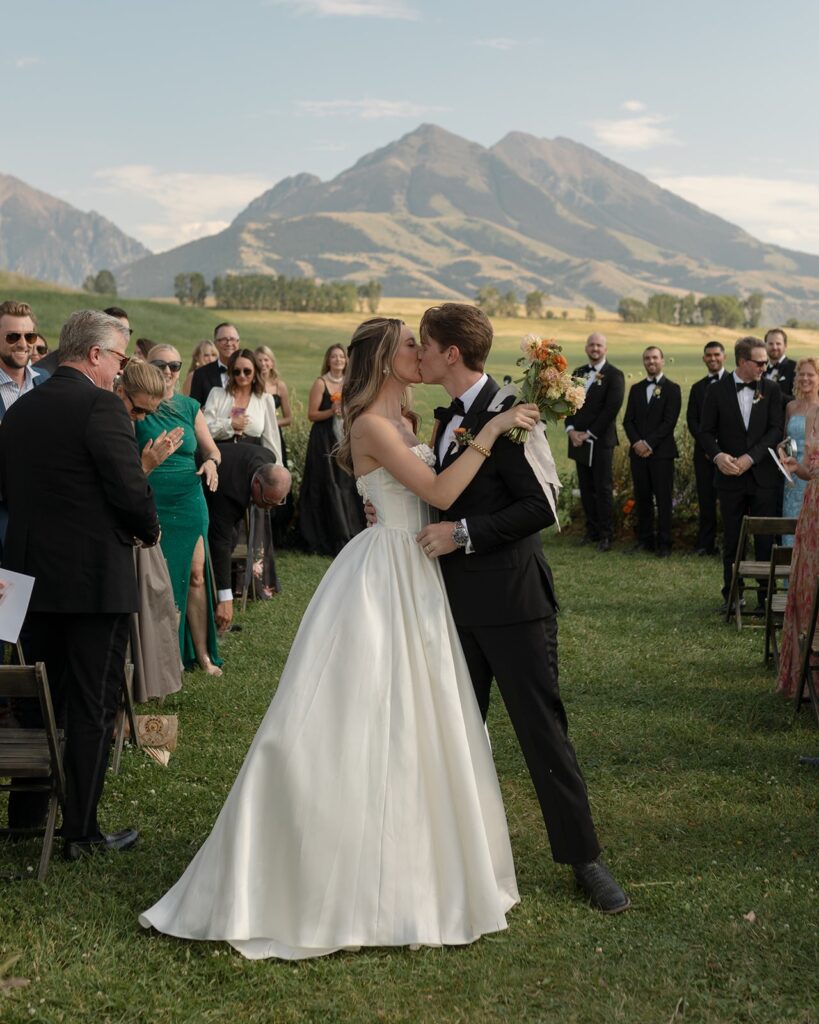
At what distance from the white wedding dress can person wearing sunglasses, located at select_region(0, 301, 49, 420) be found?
3390 mm

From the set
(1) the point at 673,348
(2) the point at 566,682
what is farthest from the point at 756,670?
(1) the point at 673,348

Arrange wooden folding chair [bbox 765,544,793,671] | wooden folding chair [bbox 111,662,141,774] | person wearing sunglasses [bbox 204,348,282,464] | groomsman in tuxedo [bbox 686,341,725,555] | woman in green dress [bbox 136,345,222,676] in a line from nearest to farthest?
wooden folding chair [bbox 111,662,141,774]
woman in green dress [bbox 136,345,222,676]
wooden folding chair [bbox 765,544,793,671]
person wearing sunglasses [bbox 204,348,282,464]
groomsman in tuxedo [bbox 686,341,725,555]

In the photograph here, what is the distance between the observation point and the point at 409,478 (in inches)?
180

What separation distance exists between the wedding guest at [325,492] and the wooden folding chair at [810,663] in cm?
784

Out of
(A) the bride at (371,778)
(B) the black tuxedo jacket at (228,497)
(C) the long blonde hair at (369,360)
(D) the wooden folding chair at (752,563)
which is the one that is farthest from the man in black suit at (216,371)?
(A) the bride at (371,778)

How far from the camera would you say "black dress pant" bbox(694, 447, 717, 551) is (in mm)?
14684

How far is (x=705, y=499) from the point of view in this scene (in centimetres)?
1475

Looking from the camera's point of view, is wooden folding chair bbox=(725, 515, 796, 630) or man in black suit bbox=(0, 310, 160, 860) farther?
wooden folding chair bbox=(725, 515, 796, 630)

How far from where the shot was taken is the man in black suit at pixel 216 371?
494 inches

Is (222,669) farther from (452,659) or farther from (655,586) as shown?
(655,586)

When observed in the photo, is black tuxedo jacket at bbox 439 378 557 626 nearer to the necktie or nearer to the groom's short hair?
the necktie

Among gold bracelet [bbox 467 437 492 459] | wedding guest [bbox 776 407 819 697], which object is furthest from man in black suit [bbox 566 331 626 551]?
gold bracelet [bbox 467 437 492 459]

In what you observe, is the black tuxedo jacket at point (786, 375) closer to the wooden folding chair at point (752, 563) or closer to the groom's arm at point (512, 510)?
the wooden folding chair at point (752, 563)

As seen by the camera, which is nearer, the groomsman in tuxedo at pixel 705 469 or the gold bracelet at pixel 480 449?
the gold bracelet at pixel 480 449
